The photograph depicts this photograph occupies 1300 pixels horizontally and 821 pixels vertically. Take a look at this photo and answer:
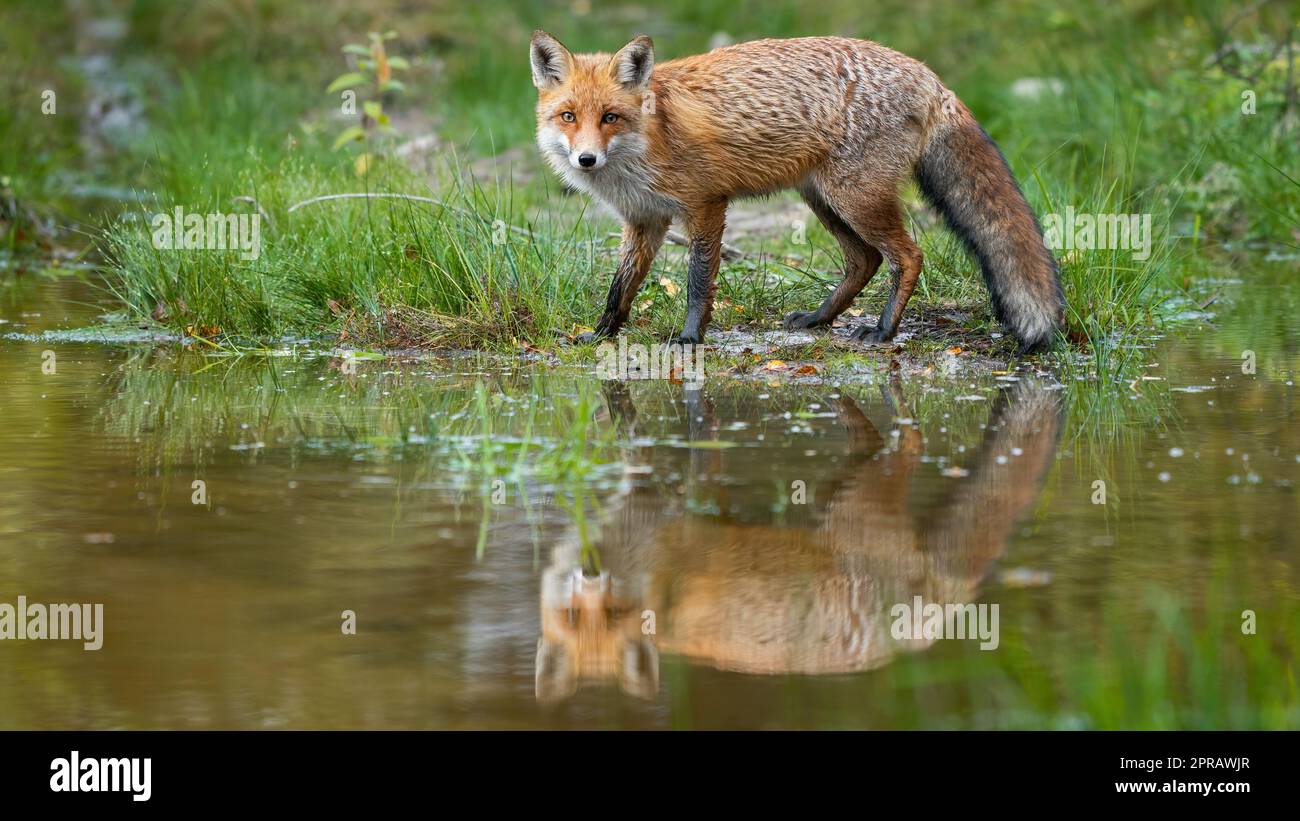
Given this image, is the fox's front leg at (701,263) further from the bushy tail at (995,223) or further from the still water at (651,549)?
the bushy tail at (995,223)

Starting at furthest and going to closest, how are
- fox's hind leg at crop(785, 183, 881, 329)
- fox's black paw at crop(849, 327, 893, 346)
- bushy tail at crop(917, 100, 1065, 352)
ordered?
fox's hind leg at crop(785, 183, 881, 329), fox's black paw at crop(849, 327, 893, 346), bushy tail at crop(917, 100, 1065, 352)

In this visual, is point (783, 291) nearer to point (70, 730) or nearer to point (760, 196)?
point (760, 196)

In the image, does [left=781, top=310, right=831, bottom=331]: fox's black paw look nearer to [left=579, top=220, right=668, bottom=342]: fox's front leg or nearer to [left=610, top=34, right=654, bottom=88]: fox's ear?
[left=579, top=220, right=668, bottom=342]: fox's front leg

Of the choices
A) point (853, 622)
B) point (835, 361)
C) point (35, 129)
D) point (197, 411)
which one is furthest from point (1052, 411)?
point (35, 129)

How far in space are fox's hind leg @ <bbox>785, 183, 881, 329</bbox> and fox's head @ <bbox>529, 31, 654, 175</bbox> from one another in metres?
1.11

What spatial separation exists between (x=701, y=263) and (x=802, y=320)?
32.5 inches

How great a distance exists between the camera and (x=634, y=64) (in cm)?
720

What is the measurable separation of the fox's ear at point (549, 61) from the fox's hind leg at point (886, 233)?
4.58ft

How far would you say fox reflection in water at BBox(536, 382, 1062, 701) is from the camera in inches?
145

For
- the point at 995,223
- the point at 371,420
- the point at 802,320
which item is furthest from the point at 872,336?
the point at 371,420

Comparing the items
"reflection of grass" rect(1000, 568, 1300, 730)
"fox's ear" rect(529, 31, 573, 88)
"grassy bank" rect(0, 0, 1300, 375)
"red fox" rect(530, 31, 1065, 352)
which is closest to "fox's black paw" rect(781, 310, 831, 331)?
"grassy bank" rect(0, 0, 1300, 375)

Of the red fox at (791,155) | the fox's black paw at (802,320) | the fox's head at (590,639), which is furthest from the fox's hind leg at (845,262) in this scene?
the fox's head at (590,639)

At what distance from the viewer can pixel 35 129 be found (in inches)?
529

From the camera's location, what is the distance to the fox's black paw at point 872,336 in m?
7.83
